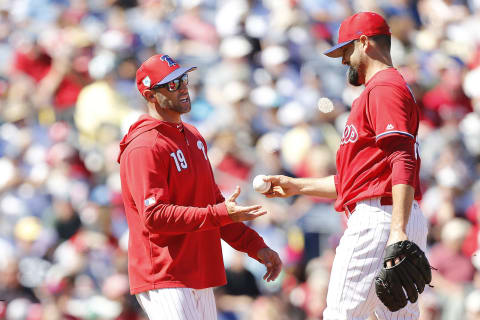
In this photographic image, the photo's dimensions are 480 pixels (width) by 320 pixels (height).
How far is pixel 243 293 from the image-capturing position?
26.4ft

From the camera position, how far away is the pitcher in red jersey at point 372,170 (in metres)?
4.37

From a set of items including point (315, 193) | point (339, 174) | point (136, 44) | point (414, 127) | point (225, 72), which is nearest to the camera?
point (414, 127)

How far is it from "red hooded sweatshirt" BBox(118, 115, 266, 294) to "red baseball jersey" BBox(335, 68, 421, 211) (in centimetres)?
69

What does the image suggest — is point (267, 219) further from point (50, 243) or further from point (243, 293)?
point (50, 243)

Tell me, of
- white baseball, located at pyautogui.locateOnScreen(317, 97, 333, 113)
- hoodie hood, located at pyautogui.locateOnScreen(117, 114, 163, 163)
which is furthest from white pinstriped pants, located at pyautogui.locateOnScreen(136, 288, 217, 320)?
white baseball, located at pyautogui.locateOnScreen(317, 97, 333, 113)

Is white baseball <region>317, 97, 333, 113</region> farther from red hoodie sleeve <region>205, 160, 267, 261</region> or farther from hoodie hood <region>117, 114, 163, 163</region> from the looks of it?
hoodie hood <region>117, 114, 163, 163</region>

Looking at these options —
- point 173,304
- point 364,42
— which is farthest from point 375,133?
point 173,304

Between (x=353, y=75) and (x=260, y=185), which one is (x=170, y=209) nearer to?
(x=260, y=185)

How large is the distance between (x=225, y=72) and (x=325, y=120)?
4.95 ft

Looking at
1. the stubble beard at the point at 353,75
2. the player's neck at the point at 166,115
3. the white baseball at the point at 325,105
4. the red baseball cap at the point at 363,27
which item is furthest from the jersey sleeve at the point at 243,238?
the white baseball at the point at 325,105

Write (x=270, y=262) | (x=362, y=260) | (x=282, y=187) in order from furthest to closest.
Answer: (x=282, y=187) < (x=270, y=262) < (x=362, y=260)

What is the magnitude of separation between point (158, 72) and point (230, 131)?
4.17 m

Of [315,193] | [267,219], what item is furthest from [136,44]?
[315,193]

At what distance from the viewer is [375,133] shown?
452 cm
